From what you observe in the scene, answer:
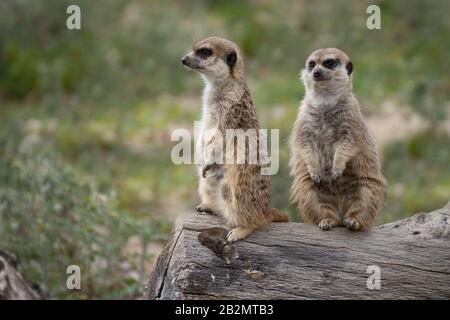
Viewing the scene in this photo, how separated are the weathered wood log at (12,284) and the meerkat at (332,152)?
52.9 inches

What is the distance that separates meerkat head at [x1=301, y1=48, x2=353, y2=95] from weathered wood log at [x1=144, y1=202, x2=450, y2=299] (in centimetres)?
71

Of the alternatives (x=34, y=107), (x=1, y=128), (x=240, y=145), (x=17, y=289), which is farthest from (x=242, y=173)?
(x=34, y=107)

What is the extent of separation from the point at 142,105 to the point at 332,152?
16.4 feet

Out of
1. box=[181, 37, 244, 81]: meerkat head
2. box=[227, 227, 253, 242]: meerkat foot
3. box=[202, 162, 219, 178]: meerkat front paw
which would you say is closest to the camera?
box=[227, 227, 253, 242]: meerkat foot

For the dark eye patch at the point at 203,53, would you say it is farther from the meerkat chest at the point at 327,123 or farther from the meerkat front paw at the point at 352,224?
the meerkat front paw at the point at 352,224

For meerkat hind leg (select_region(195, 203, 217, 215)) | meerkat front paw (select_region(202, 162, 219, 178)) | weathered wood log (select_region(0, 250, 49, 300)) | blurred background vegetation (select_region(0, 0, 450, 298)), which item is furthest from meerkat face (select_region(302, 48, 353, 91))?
weathered wood log (select_region(0, 250, 49, 300))

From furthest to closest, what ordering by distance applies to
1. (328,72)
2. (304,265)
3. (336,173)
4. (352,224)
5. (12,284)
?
(12,284) < (328,72) < (336,173) < (352,224) < (304,265)

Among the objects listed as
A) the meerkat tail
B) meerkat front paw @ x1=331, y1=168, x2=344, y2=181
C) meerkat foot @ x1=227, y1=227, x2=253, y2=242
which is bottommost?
meerkat foot @ x1=227, y1=227, x2=253, y2=242

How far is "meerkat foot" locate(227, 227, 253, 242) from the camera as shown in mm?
3457

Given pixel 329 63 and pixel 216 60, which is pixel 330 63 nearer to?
pixel 329 63

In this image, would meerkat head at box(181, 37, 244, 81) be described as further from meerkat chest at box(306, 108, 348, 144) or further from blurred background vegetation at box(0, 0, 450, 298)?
blurred background vegetation at box(0, 0, 450, 298)

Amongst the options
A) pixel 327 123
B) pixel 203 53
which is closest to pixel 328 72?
pixel 327 123

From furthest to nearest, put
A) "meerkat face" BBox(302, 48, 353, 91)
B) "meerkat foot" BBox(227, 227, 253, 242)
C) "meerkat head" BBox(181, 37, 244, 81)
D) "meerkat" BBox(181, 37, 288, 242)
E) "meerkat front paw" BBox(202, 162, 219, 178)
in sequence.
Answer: "meerkat face" BBox(302, 48, 353, 91) < "meerkat head" BBox(181, 37, 244, 81) < "meerkat front paw" BBox(202, 162, 219, 178) < "meerkat" BBox(181, 37, 288, 242) < "meerkat foot" BBox(227, 227, 253, 242)

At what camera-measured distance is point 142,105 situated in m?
8.75
